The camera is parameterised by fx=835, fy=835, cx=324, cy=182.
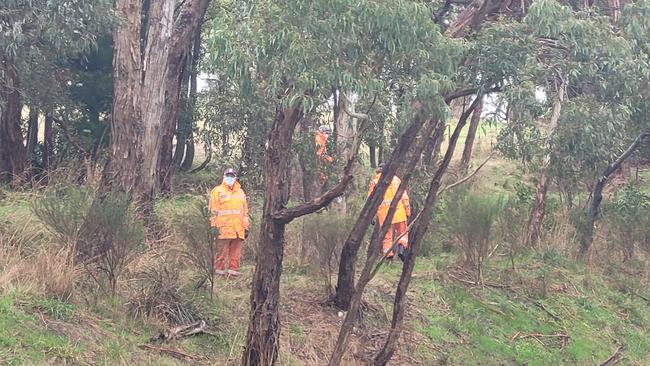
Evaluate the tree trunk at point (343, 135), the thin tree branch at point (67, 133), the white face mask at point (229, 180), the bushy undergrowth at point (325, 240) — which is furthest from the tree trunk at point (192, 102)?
the bushy undergrowth at point (325, 240)

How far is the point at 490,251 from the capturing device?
565 inches

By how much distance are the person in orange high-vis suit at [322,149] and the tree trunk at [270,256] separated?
583 centimetres

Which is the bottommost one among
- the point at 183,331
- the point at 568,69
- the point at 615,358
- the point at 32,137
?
the point at 615,358

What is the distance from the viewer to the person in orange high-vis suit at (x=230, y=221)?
469 inches

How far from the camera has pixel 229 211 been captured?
1206 centimetres

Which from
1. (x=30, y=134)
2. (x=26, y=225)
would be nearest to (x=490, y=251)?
(x=26, y=225)

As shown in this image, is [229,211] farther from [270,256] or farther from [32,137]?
[32,137]

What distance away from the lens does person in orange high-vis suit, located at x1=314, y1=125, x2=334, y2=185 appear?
47.8ft

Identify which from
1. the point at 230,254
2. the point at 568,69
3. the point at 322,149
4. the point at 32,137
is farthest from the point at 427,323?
the point at 32,137

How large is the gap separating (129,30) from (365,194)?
5.21 m

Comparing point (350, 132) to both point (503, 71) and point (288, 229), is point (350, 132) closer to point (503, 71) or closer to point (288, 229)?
point (288, 229)

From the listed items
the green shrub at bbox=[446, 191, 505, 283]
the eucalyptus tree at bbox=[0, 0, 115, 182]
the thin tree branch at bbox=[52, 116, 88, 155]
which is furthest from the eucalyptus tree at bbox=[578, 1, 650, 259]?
the thin tree branch at bbox=[52, 116, 88, 155]

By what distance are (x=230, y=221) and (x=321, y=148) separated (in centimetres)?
320

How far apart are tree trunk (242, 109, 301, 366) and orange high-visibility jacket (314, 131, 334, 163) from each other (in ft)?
19.1
